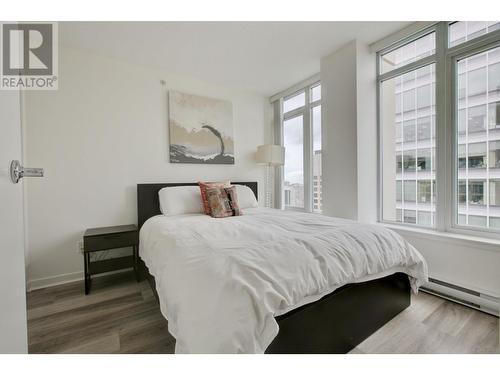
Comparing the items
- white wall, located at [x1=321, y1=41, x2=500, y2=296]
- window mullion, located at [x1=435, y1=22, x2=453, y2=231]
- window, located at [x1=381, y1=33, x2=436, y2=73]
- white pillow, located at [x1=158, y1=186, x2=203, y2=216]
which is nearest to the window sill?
white wall, located at [x1=321, y1=41, x2=500, y2=296]

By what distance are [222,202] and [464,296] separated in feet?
7.30

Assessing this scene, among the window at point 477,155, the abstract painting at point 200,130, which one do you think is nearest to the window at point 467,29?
the window at point 477,155

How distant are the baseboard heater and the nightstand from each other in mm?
2839

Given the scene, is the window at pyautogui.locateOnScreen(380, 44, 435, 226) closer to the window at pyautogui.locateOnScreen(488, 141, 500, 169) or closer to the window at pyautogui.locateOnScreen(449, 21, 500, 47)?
the window at pyautogui.locateOnScreen(449, 21, 500, 47)

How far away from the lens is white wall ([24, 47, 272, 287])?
88.0 inches

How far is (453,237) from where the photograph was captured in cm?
191

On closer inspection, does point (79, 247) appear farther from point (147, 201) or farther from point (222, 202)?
point (222, 202)

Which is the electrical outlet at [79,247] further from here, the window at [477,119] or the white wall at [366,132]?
the window at [477,119]

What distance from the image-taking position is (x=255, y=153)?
3.63 meters

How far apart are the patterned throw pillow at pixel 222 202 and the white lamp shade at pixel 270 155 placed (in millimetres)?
1045

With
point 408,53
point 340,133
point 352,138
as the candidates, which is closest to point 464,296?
point 352,138

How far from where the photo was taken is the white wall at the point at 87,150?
2234 mm
